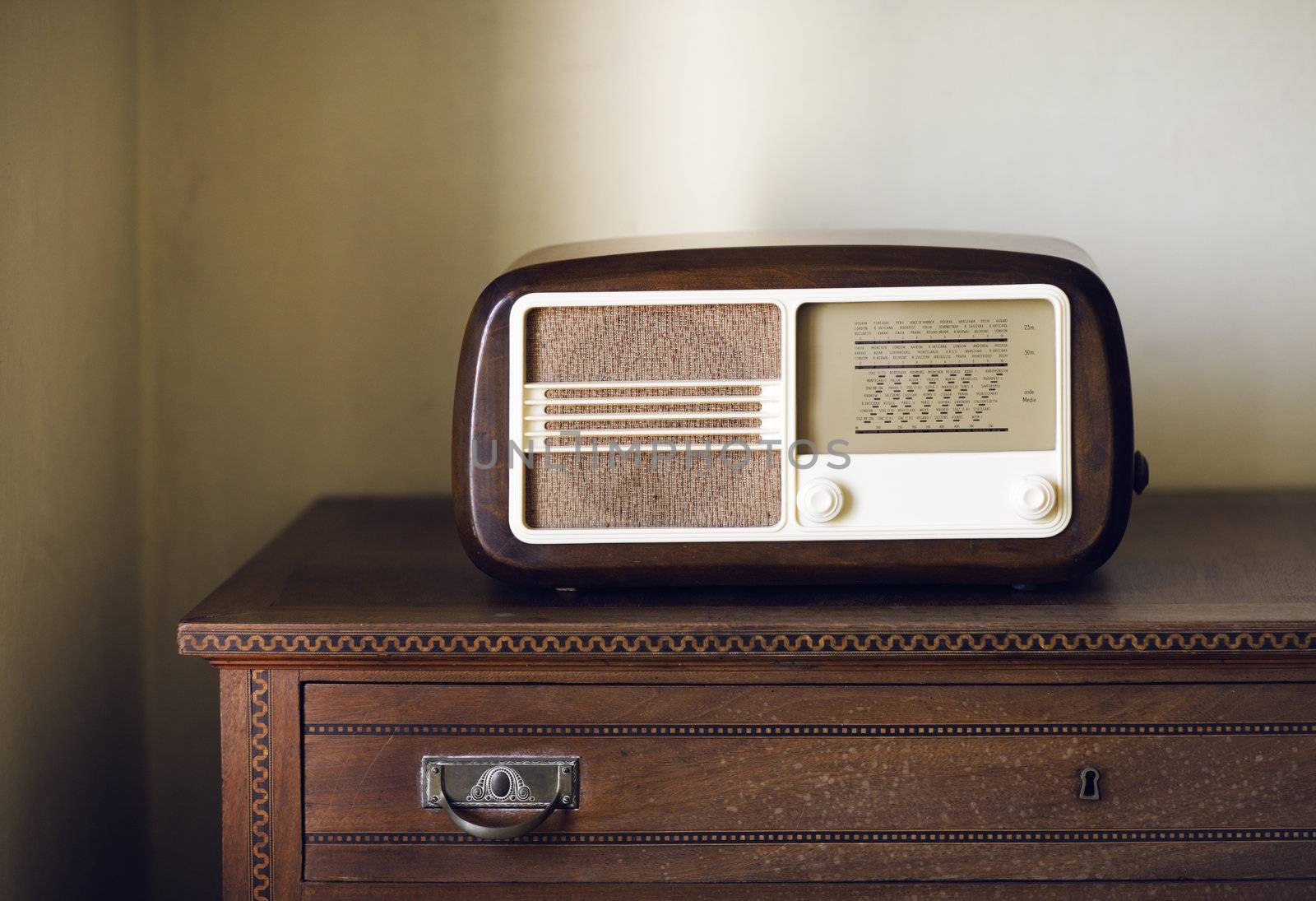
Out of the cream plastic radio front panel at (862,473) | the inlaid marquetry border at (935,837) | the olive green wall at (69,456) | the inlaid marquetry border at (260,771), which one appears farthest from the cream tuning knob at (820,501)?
the olive green wall at (69,456)

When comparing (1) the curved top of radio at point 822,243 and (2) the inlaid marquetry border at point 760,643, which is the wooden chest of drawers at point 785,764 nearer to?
(2) the inlaid marquetry border at point 760,643

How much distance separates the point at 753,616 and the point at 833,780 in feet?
0.45

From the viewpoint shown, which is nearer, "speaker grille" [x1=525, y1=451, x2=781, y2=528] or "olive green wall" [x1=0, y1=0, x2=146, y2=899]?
"speaker grille" [x1=525, y1=451, x2=781, y2=528]

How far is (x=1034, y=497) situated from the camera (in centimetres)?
83

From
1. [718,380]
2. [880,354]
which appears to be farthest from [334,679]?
[880,354]

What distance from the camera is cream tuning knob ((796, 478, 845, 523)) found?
2.72ft

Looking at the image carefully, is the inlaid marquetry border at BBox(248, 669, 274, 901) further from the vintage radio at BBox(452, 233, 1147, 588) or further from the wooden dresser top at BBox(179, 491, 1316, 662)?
the vintage radio at BBox(452, 233, 1147, 588)

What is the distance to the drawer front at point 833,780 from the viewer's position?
803mm

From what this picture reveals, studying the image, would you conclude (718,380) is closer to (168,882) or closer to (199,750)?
(199,750)

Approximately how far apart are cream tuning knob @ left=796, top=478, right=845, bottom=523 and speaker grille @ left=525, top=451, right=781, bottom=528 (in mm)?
20

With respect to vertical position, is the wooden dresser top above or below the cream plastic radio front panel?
below

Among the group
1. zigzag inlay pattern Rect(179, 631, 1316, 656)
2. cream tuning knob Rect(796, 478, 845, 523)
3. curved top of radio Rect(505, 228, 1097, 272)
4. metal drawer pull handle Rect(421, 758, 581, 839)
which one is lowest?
metal drawer pull handle Rect(421, 758, 581, 839)

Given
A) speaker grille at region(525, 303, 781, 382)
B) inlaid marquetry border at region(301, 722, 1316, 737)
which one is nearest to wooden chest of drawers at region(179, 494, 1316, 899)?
inlaid marquetry border at region(301, 722, 1316, 737)

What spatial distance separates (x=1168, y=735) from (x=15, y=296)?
3.41 ft
